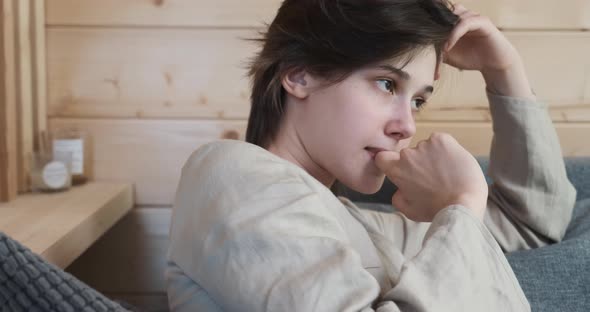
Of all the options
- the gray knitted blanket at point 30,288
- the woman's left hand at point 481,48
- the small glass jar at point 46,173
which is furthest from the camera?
the small glass jar at point 46,173

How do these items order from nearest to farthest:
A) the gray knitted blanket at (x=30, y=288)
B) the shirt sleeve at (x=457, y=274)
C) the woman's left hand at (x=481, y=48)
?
the gray knitted blanket at (x=30, y=288), the shirt sleeve at (x=457, y=274), the woman's left hand at (x=481, y=48)

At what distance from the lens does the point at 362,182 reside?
2.79 ft

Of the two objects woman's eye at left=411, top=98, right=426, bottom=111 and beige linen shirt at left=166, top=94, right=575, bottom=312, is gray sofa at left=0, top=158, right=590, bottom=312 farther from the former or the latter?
woman's eye at left=411, top=98, right=426, bottom=111

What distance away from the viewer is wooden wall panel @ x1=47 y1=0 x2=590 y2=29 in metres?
1.30

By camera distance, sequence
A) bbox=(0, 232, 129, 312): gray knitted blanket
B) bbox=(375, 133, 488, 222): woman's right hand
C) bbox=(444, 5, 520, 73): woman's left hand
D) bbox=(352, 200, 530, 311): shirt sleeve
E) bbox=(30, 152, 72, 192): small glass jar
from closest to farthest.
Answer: bbox=(0, 232, 129, 312): gray knitted blanket → bbox=(352, 200, 530, 311): shirt sleeve → bbox=(375, 133, 488, 222): woman's right hand → bbox=(444, 5, 520, 73): woman's left hand → bbox=(30, 152, 72, 192): small glass jar

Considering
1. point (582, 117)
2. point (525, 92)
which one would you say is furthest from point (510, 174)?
point (582, 117)

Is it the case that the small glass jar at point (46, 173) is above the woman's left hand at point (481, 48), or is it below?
below

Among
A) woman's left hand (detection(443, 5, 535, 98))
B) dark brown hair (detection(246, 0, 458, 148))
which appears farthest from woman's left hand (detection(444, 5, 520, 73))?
dark brown hair (detection(246, 0, 458, 148))

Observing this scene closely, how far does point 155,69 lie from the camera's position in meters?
1.32

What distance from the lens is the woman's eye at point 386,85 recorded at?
81 cm

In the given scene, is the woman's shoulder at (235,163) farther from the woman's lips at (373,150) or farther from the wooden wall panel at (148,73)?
the wooden wall panel at (148,73)

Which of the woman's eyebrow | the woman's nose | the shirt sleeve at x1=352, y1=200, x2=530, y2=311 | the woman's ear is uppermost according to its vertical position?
the woman's eyebrow

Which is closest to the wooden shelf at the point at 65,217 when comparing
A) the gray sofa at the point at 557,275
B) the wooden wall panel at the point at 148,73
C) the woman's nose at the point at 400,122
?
the wooden wall panel at the point at 148,73

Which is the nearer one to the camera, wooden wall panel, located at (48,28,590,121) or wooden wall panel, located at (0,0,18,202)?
wooden wall panel, located at (0,0,18,202)
